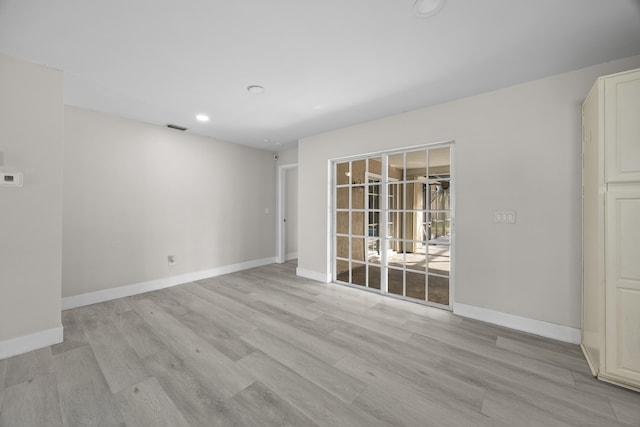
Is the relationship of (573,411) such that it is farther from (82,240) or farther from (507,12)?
Answer: (82,240)

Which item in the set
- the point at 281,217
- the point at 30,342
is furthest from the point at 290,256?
the point at 30,342

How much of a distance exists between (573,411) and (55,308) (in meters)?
4.19

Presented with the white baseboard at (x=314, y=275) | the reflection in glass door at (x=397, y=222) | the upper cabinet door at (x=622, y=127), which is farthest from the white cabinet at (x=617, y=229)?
the white baseboard at (x=314, y=275)

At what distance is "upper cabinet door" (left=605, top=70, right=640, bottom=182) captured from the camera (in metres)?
1.72

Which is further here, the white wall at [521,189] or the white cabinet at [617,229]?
the white wall at [521,189]

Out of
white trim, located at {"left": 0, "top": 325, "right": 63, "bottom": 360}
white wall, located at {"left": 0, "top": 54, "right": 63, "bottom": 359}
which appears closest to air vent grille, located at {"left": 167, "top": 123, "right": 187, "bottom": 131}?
white wall, located at {"left": 0, "top": 54, "right": 63, "bottom": 359}

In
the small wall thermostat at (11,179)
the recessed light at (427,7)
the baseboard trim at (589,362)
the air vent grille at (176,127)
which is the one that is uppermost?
the air vent grille at (176,127)

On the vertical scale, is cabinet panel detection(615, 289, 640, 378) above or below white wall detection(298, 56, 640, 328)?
below

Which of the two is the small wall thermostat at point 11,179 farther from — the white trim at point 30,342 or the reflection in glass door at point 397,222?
the reflection in glass door at point 397,222

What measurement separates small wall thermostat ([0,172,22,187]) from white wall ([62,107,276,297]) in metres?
1.06

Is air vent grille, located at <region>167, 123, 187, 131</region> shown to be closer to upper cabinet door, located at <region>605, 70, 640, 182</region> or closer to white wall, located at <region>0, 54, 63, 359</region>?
white wall, located at <region>0, 54, 63, 359</region>

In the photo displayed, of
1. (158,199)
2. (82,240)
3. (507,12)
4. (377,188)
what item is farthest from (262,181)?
(507,12)

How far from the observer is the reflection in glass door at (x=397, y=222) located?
3197 mm

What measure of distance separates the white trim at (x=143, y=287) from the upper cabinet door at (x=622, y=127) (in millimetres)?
5090
